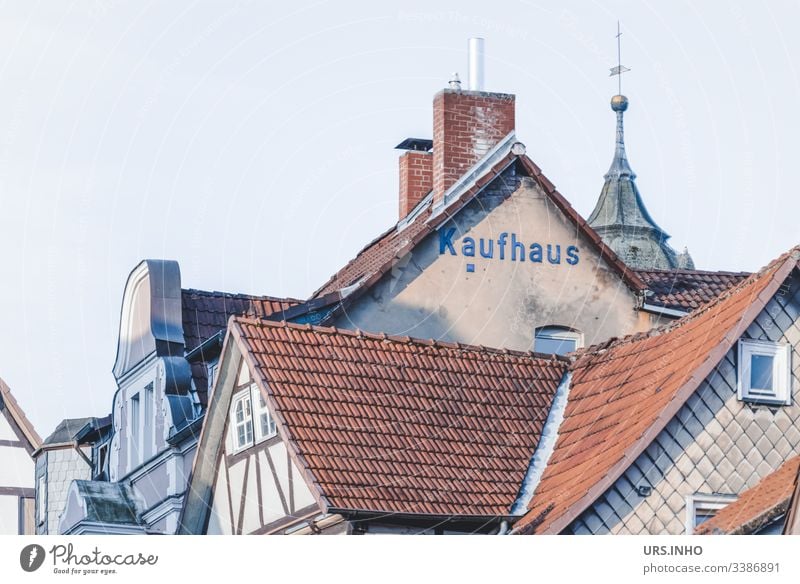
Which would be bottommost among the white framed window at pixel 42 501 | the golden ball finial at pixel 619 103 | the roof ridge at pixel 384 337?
the white framed window at pixel 42 501

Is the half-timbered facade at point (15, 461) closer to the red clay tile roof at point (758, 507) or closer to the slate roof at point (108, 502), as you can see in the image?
the slate roof at point (108, 502)

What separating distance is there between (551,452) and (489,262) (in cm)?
590

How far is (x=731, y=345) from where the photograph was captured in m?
24.2

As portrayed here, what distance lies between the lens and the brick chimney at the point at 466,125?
1315 inches

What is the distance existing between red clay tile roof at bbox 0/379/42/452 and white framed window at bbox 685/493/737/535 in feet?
63.2

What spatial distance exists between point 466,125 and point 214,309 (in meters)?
4.67

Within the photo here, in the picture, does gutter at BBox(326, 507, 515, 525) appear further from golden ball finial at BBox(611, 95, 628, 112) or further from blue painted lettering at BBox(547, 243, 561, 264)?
golden ball finial at BBox(611, 95, 628, 112)

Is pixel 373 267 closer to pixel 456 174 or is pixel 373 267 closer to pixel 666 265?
pixel 456 174

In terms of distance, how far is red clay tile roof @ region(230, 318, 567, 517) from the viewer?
24281 mm

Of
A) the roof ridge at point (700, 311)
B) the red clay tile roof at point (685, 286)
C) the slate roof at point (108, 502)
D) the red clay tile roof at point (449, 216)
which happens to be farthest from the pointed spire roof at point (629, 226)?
the roof ridge at point (700, 311)

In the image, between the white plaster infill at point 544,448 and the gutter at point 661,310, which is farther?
the gutter at point 661,310

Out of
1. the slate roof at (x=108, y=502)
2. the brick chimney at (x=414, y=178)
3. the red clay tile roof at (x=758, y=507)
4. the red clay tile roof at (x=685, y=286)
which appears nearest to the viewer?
the red clay tile roof at (x=758, y=507)

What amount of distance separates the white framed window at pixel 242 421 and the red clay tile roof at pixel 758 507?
566 cm
